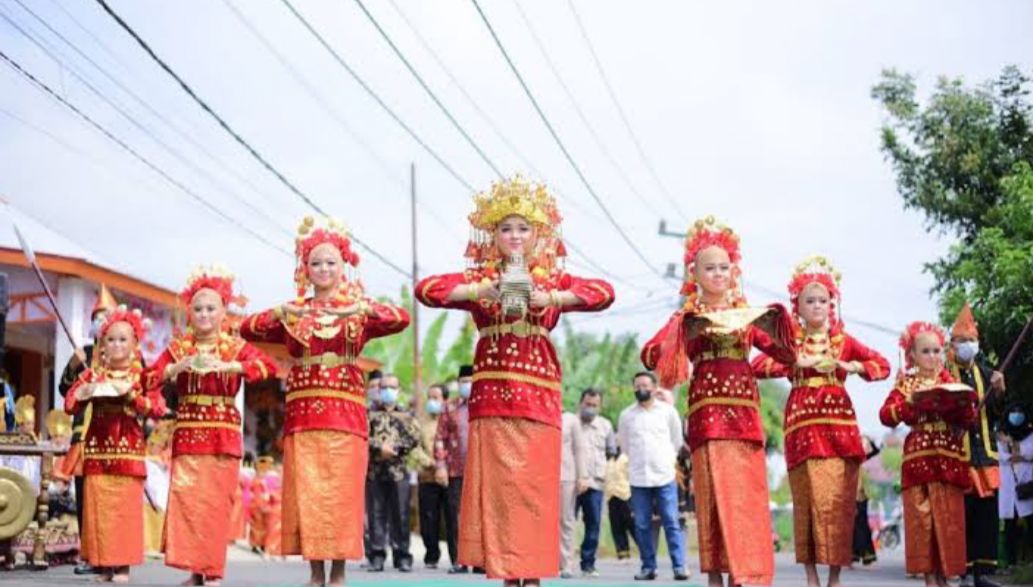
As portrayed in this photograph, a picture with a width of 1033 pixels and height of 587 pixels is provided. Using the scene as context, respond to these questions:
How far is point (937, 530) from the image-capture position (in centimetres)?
1077

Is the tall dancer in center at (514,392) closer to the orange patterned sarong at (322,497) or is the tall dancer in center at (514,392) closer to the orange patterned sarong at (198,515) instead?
the orange patterned sarong at (322,497)

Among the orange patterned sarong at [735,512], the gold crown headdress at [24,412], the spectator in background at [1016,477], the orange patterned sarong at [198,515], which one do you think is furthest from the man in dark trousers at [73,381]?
the spectator in background at [1016,477]

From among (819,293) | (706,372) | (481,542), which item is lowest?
(481,542)

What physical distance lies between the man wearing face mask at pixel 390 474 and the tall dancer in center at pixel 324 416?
18.4 ft

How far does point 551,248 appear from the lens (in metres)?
8.61

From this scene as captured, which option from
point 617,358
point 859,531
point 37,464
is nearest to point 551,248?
point 37,464

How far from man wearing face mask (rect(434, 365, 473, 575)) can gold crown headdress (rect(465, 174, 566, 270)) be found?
22.3 feet

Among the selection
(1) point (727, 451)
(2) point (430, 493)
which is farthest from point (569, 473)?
(1) point (727, 451)

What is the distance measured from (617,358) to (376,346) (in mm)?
9290

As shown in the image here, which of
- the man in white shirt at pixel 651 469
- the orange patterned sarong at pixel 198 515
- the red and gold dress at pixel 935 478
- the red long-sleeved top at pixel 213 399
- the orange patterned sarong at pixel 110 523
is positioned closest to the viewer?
the orange patterned sarong at pixel 198 515

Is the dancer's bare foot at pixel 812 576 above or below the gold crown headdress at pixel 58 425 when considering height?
below

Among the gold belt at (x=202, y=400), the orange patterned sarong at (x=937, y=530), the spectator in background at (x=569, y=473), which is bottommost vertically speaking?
the orange patterned sarong at (x=937, y=530)

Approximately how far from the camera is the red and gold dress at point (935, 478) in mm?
10766

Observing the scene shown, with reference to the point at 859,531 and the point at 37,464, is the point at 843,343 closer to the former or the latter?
the point at 37,464
